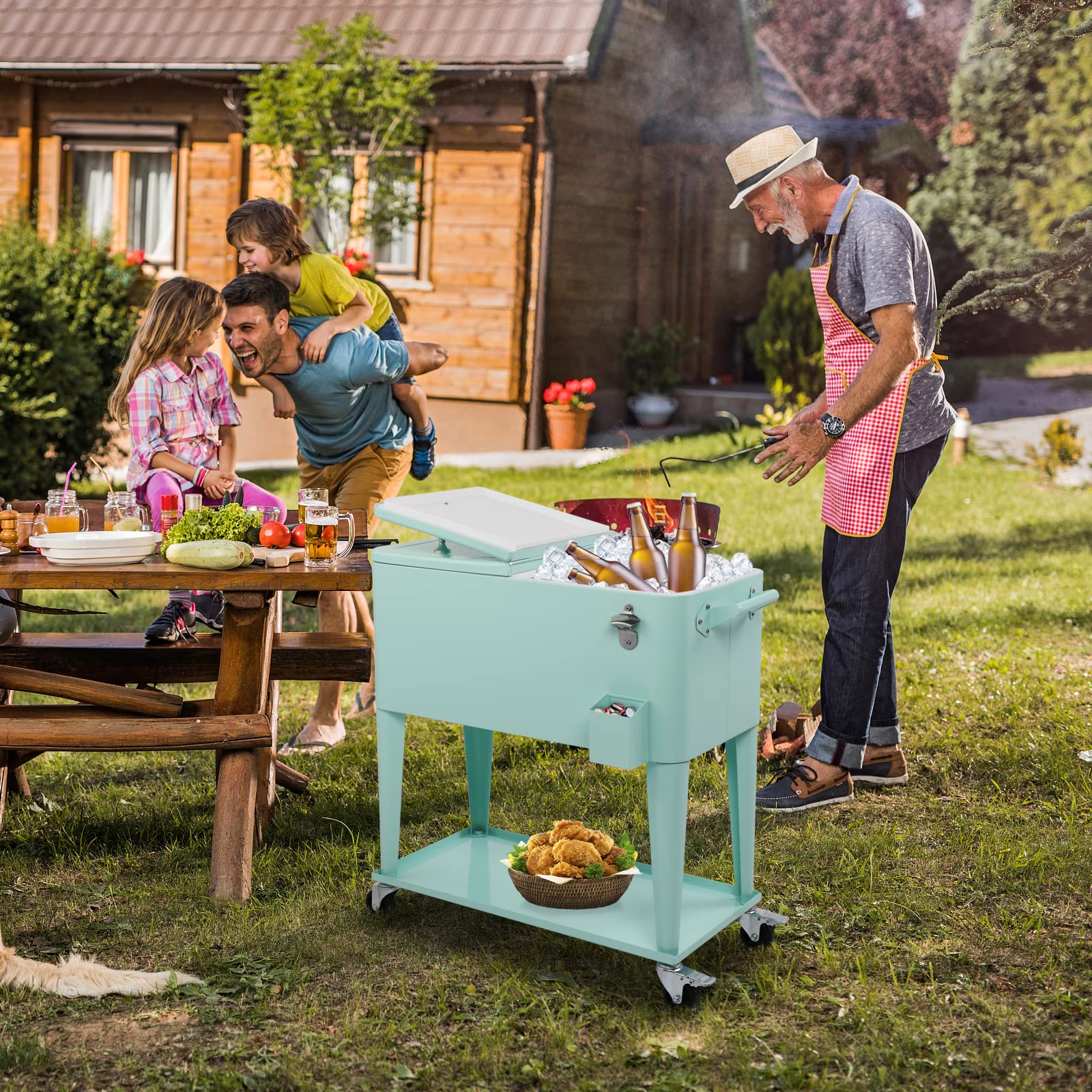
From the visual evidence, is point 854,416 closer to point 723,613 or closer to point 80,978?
point 723,613

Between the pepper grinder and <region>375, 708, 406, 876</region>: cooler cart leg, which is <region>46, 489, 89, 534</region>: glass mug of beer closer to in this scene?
the pepper grinder

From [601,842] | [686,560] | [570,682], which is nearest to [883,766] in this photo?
[601,842]

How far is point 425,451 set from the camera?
17.1ft

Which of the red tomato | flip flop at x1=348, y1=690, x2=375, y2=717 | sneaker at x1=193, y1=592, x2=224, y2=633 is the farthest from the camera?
flip flop at x1=348, y1=690, x2=375, y2=717

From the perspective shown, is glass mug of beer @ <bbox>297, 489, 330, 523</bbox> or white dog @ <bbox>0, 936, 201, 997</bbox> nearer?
white dog @ <bbox>0, 936, 201, 997</bbox>

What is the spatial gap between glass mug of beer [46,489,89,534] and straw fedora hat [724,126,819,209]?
84.3 inches

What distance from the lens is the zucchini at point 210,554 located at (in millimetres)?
3551

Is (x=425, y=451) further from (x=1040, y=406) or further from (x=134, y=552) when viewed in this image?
(x=1040, y=406)

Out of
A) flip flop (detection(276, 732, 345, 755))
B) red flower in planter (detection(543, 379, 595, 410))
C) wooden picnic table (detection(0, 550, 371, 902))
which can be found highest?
red flower in planter (detection(543, 379, 595, 410))

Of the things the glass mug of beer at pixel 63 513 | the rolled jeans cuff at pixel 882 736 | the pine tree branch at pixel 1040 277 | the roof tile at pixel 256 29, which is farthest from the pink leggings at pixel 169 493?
the roof tile at pixel 256 29

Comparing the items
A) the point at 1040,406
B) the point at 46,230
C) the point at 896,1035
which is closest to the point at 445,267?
the point at 46,230

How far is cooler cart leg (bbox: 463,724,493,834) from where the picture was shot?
12.4 feet

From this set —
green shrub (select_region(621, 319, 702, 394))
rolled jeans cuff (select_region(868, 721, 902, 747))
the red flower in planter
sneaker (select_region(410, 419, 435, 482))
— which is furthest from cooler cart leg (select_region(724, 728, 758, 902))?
green shrub (select_region(621, 319, 702, 394))

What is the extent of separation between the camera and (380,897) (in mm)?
3502
